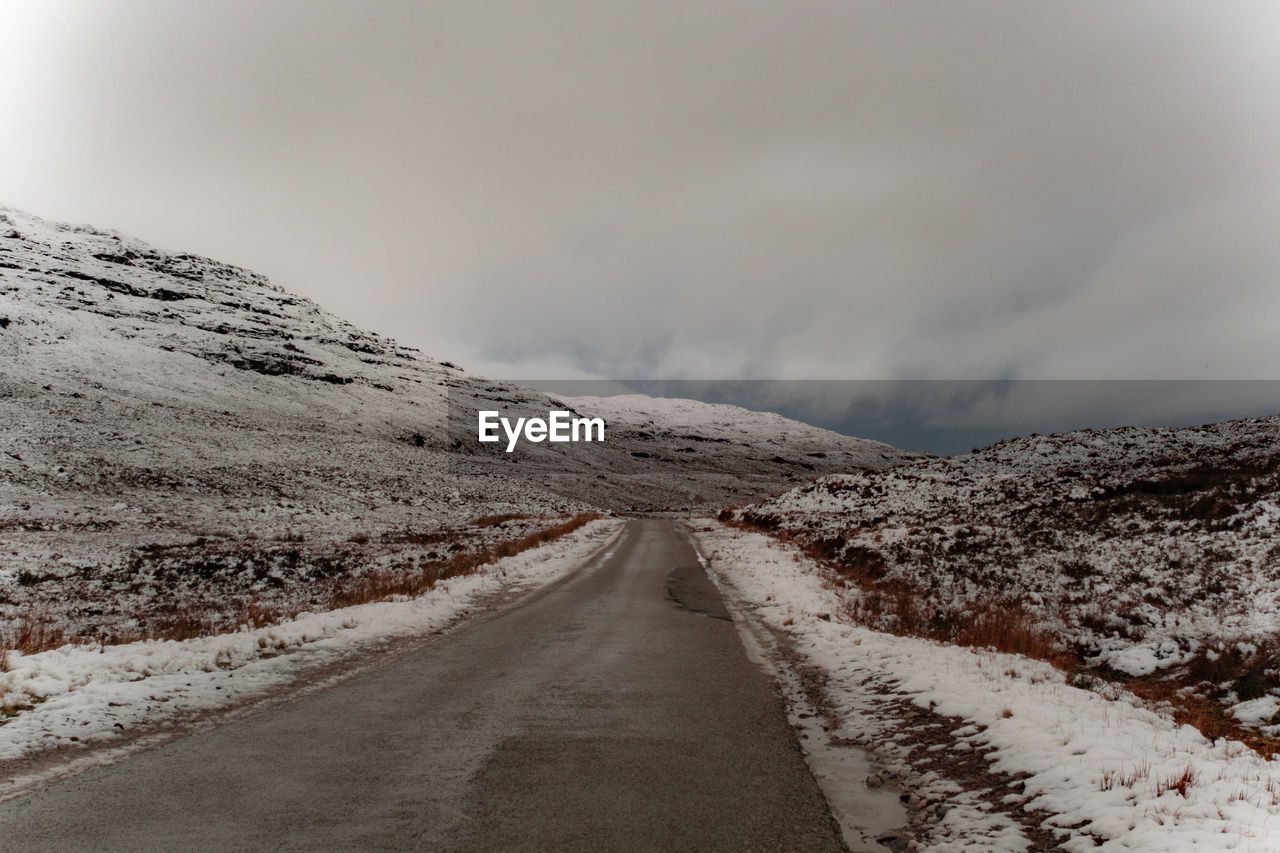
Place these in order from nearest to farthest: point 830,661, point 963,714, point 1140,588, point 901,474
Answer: point 963,714
point 830,661
point 1140,588
point 901,474

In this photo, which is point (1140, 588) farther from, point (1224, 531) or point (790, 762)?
point (790, 762)

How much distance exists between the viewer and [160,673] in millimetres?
8195

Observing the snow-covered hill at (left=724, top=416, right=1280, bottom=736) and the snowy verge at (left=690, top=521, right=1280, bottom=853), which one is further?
the snow-covered hill at (left=724, top=416, right=1280, bottom=736)

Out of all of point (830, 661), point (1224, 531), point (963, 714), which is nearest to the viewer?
point (963, 714)

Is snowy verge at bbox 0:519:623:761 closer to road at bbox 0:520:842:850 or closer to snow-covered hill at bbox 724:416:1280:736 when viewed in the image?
Answer: road at bbox 0:520:842:850

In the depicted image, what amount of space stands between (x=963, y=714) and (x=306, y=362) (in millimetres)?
153746

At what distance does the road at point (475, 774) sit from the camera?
4.22 metres

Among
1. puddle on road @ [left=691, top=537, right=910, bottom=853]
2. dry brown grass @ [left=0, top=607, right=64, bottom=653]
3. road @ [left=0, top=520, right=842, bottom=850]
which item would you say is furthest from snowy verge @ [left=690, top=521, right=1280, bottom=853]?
dry brown grass @ [left=0, top=607, right=64, bottom=653]

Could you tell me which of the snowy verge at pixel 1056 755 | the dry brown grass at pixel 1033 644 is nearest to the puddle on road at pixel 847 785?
the snowy verge at pixel 1056 755

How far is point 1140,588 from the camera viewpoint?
45.5 feet

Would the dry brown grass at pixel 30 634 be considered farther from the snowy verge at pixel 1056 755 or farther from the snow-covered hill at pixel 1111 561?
the snow-covered hill at pixel 1111 561

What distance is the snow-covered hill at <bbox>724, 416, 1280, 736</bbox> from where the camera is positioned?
33.3 ft

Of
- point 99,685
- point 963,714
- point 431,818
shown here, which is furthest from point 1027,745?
point 99,685

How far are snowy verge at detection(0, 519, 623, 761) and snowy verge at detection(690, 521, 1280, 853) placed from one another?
717cm
